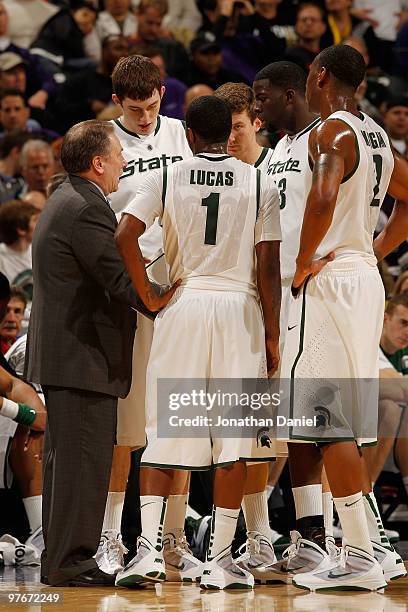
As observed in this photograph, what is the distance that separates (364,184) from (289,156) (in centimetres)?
57

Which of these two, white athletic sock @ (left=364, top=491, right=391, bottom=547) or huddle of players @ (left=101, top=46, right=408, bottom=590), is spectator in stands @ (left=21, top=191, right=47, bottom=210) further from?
white athletic sock @ (left=364, top=491, right=391, bottom=547)

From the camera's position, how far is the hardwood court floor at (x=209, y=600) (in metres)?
4.16

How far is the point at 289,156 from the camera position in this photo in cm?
534

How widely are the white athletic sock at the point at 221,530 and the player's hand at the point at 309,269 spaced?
104cm

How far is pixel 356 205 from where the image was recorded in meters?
4.88

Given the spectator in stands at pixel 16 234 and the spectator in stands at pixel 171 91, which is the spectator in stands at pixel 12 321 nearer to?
the spectator in stands at pixel 16 234

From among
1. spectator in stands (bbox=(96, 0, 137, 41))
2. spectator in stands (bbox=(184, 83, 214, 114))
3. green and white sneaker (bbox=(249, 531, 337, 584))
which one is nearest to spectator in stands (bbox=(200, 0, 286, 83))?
spectator in stands (bbox=(184, 83, 214, 114))

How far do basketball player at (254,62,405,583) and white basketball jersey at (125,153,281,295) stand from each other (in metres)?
0.34

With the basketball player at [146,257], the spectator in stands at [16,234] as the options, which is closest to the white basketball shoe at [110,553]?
the basketball player at [146,257]

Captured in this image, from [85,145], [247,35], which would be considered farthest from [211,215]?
[247,35]

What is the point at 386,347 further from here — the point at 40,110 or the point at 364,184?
the point at 40,110

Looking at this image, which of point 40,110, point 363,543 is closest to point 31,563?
point 363,543

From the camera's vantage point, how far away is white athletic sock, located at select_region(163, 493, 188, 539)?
5336 mm
